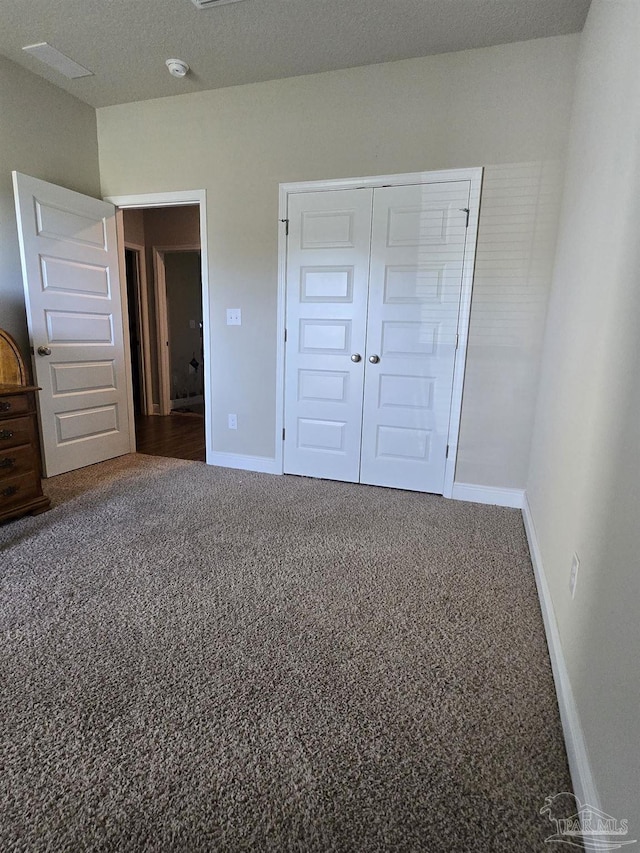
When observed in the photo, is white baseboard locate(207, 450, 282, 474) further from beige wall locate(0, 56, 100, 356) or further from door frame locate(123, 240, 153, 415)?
door frame locate(123, 240, 153, 415)

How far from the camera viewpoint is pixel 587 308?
5.07 feet

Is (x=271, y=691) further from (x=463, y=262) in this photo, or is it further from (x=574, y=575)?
(x=463, y=262)

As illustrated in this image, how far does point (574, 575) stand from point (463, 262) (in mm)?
2030

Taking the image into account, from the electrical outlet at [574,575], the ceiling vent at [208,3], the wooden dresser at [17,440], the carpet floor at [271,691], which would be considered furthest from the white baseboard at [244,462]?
the ceiling vent at [208,3]

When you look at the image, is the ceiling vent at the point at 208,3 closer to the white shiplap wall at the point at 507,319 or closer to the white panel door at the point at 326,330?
the white panel door at the point at 326,330

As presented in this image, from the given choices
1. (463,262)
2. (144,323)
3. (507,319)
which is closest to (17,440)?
(463,262)

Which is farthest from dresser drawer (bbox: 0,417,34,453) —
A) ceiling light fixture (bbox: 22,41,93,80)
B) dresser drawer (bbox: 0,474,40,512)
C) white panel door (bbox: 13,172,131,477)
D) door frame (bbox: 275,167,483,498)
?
ceiling light fixture (bbox: 22,41,93,80)

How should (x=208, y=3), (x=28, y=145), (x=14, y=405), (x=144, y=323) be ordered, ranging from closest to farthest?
(x=208, y=3), (x=14, y=405), (x=28, y=145), (x=144, y=323)

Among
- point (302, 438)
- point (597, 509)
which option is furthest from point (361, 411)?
point (597, 509)

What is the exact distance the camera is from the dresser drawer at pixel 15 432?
91.3 inches

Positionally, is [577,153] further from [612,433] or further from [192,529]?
[192,529]

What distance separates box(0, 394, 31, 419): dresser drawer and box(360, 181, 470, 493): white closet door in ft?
6.95

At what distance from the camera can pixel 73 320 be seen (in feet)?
10.6

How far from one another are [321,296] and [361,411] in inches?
34.3
